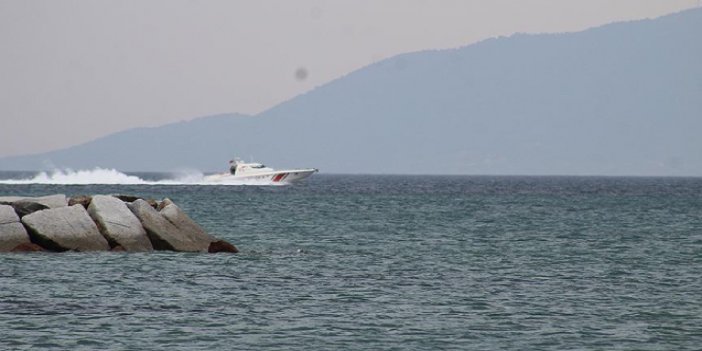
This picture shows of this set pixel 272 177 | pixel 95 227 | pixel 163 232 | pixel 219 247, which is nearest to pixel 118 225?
pixel 95 227

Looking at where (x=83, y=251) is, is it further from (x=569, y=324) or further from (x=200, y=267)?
(x=569, y=324)

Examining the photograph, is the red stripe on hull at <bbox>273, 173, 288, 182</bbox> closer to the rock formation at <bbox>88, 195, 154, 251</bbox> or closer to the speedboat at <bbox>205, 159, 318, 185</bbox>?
the speedboat at <bbox>205, 159, 318, 185</bbox>

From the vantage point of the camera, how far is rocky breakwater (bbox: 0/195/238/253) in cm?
3975

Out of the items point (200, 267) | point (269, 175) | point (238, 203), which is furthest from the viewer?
Answer: point (269, 175)

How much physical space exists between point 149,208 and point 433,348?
64.4 feet

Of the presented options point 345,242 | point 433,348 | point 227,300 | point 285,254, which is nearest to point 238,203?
point 345,242

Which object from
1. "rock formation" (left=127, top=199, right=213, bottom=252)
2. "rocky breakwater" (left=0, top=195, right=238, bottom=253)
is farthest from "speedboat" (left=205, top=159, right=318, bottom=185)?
"rocky breakwater" (left=0, top=195, right=238, bottom=253)

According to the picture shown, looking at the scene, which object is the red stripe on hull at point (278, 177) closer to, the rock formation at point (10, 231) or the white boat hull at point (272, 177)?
the white boat hull at point (272, 177)

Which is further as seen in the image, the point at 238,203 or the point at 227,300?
the point at 238,203

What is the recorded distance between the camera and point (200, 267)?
121ft

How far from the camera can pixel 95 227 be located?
40250 mm

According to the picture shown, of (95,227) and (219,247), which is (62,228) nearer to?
(95,227)

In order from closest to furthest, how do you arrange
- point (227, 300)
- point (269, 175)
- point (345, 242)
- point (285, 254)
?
point (227, 300) < point (285, 254) < point (345, 242) < point (269, 175)

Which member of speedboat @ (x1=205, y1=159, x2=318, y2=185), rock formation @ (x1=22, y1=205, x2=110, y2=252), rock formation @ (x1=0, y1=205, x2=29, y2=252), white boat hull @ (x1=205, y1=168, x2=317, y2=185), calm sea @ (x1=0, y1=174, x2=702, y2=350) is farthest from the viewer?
speedboat @ (x1=205, y1=159, x2=318, y2=185)
